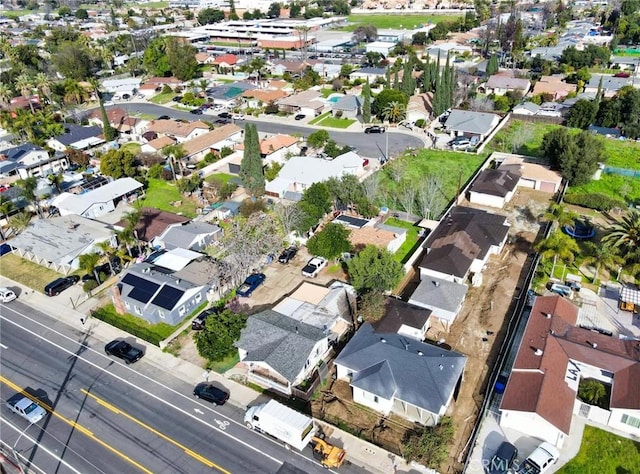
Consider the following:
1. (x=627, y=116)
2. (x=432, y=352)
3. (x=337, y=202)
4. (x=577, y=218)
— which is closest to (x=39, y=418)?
(x=432, y=352)

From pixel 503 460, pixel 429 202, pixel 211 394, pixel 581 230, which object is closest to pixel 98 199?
pixel 211 394

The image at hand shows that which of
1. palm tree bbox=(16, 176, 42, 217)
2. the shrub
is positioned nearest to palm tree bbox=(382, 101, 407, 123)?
the shrub

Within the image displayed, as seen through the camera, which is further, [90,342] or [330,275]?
[330,275]

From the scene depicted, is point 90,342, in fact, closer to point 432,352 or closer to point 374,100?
point 432,352

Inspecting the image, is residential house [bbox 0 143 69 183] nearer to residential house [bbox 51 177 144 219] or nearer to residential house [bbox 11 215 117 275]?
residential house [bbox 51 177 144 219]

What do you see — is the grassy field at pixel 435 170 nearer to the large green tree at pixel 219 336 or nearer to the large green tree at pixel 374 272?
the large green tree at pixel 374 272

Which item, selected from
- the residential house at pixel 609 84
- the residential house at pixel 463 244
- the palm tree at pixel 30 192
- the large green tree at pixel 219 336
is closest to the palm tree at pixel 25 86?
the palm tree at pixel 30 192

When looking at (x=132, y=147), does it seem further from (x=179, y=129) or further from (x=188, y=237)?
(x=188, y=237)
